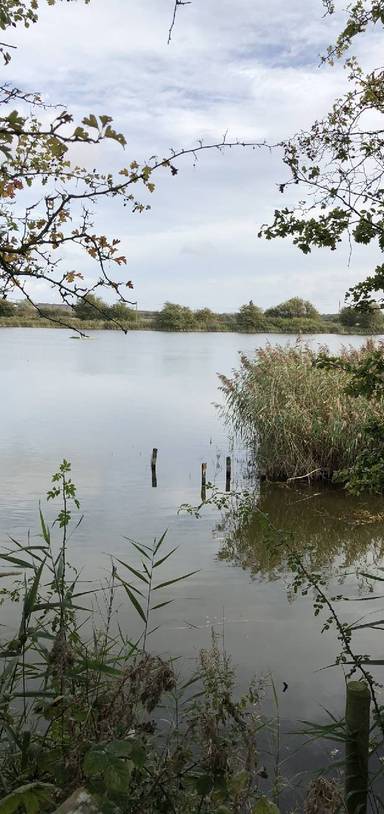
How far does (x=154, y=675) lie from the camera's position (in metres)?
2.37

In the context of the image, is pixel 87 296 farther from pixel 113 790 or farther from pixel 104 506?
pixel 104 506

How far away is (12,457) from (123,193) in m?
12.9

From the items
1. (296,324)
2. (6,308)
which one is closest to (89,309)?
(6,308)

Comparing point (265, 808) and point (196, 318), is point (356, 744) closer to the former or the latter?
point (265, 808)

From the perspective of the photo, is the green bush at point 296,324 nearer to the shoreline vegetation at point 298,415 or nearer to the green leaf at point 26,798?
the shoreline vegetation at point 298,415

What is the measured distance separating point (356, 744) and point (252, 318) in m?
62.8

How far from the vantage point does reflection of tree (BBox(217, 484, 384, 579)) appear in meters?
8.88

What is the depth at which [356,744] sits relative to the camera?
299 cm

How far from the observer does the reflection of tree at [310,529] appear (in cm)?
888

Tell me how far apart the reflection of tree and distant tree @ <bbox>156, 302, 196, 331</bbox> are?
69515mm

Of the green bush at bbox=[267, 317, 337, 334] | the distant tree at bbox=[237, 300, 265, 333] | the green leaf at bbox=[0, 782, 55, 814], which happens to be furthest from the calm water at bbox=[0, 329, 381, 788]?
the distant tree at bbox=[237, 300, 265, 333]

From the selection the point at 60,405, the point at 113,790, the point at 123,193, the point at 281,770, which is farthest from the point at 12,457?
the point at 113,790

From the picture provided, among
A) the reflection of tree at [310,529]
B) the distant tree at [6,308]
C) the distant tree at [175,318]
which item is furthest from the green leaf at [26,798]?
the distant tree at [175,318]

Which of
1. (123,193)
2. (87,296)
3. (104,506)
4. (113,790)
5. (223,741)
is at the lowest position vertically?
(104,506)
